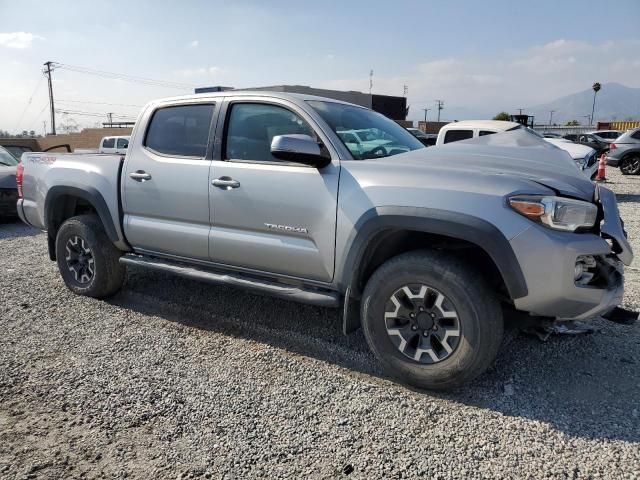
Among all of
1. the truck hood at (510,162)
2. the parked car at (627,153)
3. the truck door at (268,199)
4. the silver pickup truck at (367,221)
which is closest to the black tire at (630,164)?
the parked car at (627,153)

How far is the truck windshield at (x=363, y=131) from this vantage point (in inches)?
143

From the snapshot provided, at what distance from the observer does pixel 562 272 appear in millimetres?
2727

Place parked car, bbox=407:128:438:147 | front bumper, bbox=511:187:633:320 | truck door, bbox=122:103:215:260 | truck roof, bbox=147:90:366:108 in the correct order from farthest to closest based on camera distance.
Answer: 1. parked car, bbox=407:128:438:147
2. truck door, bbox=122:103:215:260
3. truck roof, bbox=147:90:366:108
4. front bumper, bbox=511:187:633:320

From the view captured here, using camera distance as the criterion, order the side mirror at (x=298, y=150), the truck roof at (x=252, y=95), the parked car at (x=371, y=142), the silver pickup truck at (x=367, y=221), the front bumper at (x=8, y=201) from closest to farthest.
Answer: the silver pickup truck at (x=367, y=221), the side mirror at (x=298, y=150), the parked car at (x=371, y=142), the truck roof at (x=252, y=95), the front bumper at (x=8, y=201)

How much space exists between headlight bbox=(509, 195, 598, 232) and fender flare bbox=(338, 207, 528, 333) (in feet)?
0.63

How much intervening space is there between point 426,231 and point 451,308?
1.57 feet

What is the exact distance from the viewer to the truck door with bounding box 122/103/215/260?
4.04m

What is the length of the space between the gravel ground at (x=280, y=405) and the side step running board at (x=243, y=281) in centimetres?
47

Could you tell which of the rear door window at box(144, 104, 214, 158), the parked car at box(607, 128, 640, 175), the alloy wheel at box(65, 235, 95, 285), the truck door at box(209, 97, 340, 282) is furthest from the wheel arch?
the parked car at box(607, 128, 640, 175)

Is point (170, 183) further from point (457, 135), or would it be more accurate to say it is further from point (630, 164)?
point (630, 164)

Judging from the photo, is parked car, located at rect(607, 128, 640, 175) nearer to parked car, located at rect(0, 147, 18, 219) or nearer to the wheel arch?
the wheel arch

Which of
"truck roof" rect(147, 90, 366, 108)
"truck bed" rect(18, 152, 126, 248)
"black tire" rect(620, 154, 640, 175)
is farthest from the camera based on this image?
"black tire" rect(620, 154, 640, 175)

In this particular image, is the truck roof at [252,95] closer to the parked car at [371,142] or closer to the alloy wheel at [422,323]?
the parked car at [371,142]

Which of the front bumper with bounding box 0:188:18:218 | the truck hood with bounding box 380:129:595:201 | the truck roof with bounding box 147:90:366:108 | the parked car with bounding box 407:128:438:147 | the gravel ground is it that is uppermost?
the truck roof with bounding box 147:90:366:108
